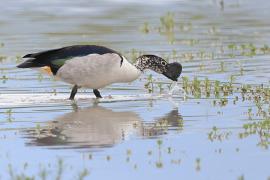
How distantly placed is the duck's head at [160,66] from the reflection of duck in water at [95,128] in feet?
6.84

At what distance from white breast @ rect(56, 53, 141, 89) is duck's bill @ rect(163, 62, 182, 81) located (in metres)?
0.94

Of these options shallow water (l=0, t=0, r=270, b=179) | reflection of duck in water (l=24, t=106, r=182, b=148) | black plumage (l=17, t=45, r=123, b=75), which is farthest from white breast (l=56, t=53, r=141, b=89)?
reflection of duck in water (l=24, t=106, r=182, b=148)

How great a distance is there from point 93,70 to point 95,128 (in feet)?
8.94

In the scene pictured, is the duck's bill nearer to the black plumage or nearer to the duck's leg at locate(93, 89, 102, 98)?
the black plumage

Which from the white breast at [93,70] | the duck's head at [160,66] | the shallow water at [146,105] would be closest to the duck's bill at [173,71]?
the duck's head at [160,66]

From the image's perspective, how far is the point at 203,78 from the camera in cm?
1540

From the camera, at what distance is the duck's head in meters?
14.8

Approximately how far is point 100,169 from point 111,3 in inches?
681

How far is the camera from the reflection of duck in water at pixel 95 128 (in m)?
10.5

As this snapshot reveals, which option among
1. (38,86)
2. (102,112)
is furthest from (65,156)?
(38,86)

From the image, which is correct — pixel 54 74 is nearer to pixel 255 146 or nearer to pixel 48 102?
pixel 48 102

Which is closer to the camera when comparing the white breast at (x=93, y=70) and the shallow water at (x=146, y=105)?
the shallow water at (x=146, y=105)

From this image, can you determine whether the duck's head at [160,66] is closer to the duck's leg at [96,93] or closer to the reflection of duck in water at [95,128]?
the duck's leg at [96,93]

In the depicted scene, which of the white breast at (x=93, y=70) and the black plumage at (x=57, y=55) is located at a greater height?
the black plumage at (x=57, y=55)
